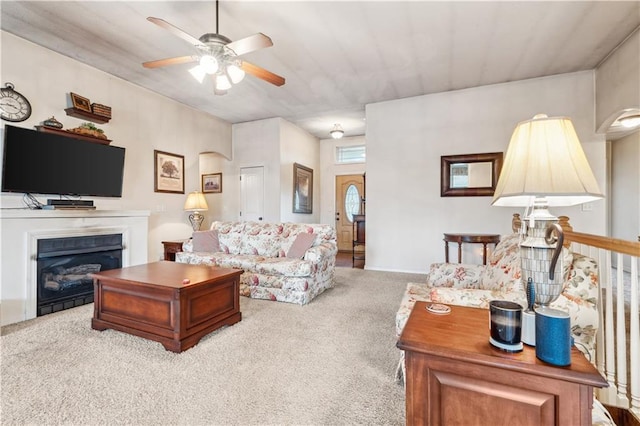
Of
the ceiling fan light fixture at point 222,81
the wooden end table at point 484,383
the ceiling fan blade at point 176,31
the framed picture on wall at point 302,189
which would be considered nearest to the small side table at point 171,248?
the framed picture on wall at point 302,189

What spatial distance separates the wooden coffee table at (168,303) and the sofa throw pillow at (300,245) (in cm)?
115

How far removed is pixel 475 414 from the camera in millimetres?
933

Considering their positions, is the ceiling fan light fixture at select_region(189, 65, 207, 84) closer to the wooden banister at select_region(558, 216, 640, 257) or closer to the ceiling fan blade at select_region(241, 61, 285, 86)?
the ceiling fan blade at select_region(241, 61, 285, 86)

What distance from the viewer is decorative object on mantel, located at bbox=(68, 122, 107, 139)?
3.61 metres

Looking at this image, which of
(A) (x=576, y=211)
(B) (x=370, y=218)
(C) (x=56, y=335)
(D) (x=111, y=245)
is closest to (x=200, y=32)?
(D) (x=111, y=245)

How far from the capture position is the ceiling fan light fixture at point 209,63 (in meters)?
2.51

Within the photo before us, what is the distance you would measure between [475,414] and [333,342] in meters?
1.55

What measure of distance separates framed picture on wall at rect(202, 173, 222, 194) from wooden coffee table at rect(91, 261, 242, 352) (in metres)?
3.92

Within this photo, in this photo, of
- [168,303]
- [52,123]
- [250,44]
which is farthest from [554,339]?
[52,123]

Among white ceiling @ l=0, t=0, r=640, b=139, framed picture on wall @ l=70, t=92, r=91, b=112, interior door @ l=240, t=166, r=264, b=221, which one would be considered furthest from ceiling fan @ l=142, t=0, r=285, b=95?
interior door @ l=240, t=166, r=264, b=221

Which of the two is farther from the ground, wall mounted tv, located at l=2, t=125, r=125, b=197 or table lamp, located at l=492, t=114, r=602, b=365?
wall mounted tv, located at l=2, t=125, r=125, b=197

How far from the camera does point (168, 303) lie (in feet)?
7.45

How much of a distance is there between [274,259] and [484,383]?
3.04 metres

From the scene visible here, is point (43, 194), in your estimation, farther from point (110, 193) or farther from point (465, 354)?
point (465, 354)
